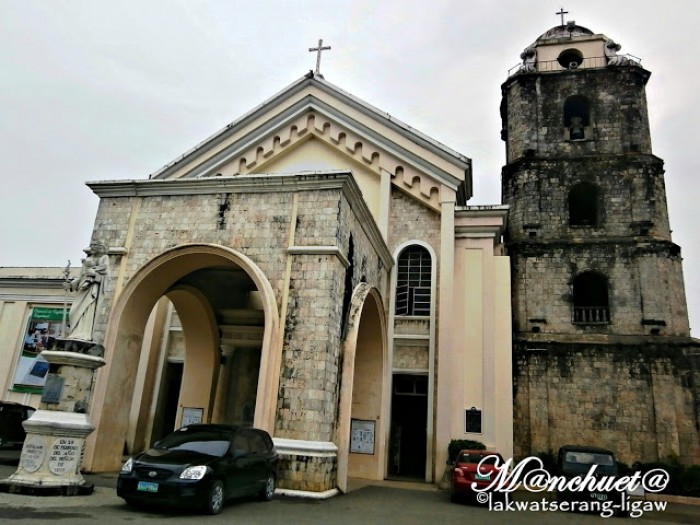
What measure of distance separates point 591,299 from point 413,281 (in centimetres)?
715

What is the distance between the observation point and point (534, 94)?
2270 centimetres

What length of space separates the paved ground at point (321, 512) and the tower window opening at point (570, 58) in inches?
682

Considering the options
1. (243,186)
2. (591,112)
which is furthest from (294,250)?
(591,112)

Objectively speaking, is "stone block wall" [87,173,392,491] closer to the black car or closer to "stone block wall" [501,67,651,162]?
the black car

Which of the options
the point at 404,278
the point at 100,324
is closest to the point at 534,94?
the point at 404,278

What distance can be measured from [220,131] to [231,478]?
14.5m

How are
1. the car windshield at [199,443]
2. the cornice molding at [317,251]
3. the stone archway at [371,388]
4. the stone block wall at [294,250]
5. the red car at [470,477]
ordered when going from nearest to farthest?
the car windshield at [199,443]
the stone block wall at [294,250]
the cornice molding at [317,251]
the red car at [470,477]
the stone archway at [371,388]

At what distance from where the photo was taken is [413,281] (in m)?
18.2

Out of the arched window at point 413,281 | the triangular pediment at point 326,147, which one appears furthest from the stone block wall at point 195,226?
the triangular pediment at point 326,147

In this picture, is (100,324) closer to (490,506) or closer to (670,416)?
(490,506)

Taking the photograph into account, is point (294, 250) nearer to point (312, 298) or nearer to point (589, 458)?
point (312, 298)

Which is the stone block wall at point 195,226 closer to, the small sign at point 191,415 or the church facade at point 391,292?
the church facade at point 391,292

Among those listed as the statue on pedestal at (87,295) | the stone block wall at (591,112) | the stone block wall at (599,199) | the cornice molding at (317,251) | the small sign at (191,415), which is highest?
the stone block wall at (591,112)

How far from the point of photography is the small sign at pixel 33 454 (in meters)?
9.19
